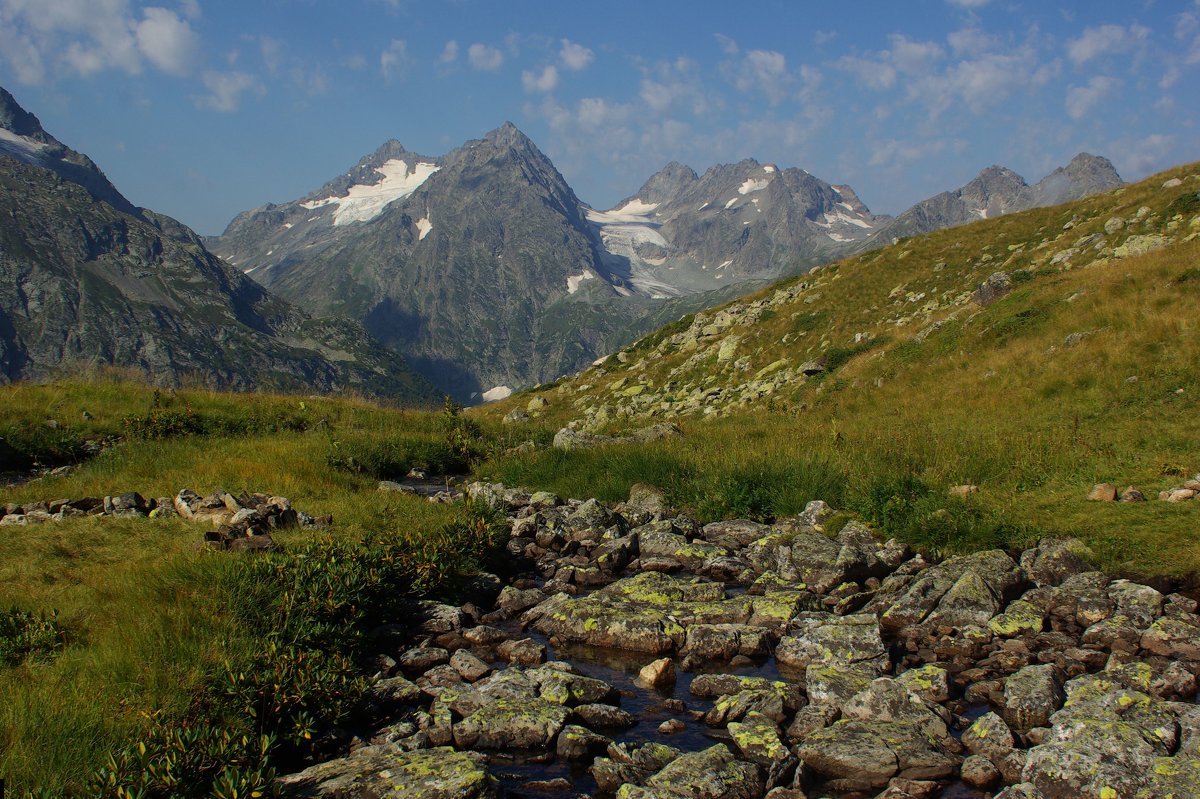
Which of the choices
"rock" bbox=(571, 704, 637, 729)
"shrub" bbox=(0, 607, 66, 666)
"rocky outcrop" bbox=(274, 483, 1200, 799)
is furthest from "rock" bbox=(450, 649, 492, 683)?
"shrub" bbox=(0, 607, 66, 666)

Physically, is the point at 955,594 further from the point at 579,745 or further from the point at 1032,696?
the point at 579,745

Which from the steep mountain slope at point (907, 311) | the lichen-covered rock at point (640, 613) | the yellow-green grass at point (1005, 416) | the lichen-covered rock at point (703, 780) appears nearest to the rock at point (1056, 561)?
the yellow-green grass at point (1005, 416)

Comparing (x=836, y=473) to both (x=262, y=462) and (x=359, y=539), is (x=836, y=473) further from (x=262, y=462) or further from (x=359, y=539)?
(x=262, y=462)

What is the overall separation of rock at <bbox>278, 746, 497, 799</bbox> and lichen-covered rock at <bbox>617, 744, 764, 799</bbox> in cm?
166

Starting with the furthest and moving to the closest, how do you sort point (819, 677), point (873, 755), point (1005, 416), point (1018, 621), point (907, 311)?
point (907, 311) → point (1005, 416) → point (1018, 621) → point (819, 677) → point (873, 755)

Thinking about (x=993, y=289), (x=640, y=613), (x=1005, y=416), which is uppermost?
(x=993, y=289)

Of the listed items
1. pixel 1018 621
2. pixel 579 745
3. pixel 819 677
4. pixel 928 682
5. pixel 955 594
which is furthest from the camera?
pixel 955 594

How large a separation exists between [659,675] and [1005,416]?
56.9 feet

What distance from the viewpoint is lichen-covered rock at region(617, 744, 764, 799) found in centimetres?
793

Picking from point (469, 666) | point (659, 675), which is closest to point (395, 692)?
point (469, 666)

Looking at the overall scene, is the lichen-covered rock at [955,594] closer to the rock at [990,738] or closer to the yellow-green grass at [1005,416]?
the yellow-green grass at [1005,416]

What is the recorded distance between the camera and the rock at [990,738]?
851 cm

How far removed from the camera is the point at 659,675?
36.7 feet

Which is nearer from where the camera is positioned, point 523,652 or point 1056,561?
point 523,652
